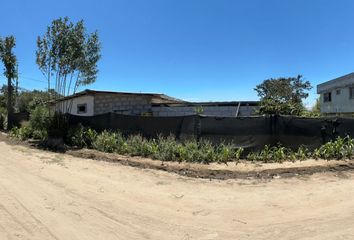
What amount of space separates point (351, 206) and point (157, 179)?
4.60 metres

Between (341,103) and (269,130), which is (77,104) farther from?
(341,103)

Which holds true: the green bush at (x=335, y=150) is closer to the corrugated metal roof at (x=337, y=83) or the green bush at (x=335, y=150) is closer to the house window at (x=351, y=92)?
the corrugated metal roof at (x=337, y=83)

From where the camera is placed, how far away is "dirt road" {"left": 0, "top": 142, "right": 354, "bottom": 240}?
5.35m

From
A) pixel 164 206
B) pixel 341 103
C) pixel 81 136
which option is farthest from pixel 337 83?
pixel 164 206

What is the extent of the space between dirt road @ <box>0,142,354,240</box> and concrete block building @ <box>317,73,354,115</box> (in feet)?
71.3

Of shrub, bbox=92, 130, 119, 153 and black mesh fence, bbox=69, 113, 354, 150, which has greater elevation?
black mesh fence, bbox=69, 113, 354, 150

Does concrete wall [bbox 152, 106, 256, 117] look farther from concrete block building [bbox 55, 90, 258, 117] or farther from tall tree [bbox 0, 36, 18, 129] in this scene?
tall tree [bbox 0, 36, 18, 129]

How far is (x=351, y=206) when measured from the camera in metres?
6.87

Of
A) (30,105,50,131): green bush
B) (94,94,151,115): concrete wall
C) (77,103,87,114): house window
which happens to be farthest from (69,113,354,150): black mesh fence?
(77,103,87,114): house window

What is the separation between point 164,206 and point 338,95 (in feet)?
98.4

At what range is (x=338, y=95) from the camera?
32.5 meters

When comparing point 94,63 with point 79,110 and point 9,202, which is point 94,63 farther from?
point 9,202

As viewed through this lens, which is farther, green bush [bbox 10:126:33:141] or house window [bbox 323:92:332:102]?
house window [bbox 323:92:332:102]

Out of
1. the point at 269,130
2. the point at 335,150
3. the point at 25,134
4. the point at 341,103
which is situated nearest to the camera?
the point at 335,150
